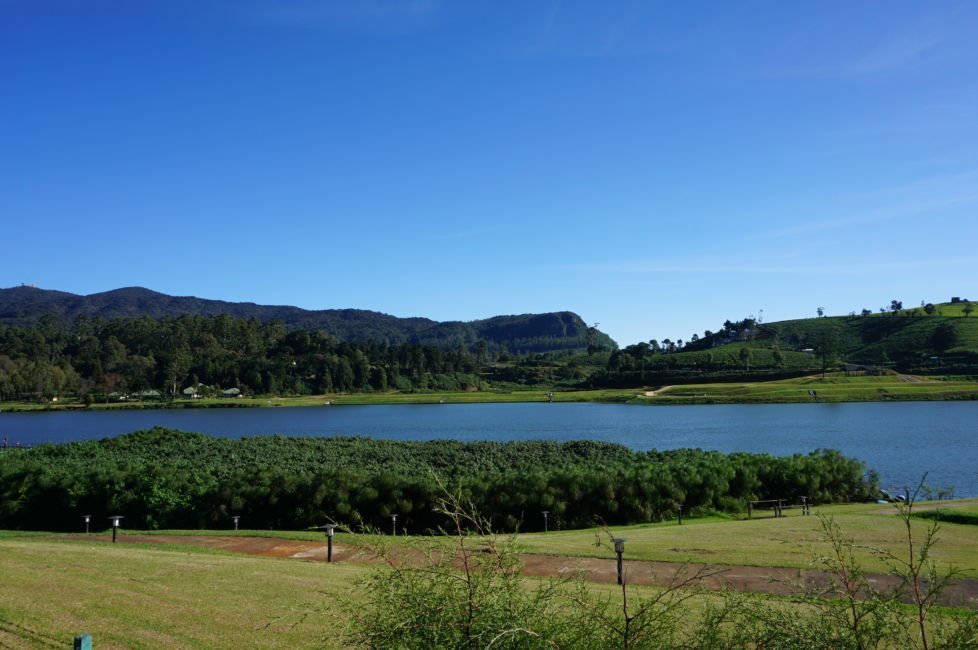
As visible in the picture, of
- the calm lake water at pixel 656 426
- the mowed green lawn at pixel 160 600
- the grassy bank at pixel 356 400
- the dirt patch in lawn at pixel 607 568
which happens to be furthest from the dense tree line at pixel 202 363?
the mowed green lawn at pixel 160 600

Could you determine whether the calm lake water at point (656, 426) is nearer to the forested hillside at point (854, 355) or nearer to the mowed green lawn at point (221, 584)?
the mowed green lawn at point (221, 584)

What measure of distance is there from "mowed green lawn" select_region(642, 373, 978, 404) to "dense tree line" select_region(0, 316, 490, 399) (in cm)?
6292

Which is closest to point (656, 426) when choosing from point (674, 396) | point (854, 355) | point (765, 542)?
point (674, 396)

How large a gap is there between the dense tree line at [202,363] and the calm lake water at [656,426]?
28775 millimetres

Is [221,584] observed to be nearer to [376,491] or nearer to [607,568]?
[607,568]

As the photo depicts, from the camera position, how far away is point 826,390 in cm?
12038

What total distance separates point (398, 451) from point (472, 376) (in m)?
147

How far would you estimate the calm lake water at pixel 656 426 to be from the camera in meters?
53.8

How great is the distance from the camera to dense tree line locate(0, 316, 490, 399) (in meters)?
157

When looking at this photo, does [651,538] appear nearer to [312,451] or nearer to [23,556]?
[23,556]

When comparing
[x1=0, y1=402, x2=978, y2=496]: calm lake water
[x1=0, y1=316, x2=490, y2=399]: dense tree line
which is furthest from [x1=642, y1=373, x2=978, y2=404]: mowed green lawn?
[x1=0, y1=316, x2=490, y2=399]: dense tree line

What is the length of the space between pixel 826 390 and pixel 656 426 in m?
50.3

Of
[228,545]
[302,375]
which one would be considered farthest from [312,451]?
[302,375]

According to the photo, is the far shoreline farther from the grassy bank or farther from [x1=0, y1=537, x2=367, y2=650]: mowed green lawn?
[x1=0, y1=537, x2=367, y2=650]: mowed green lawn
